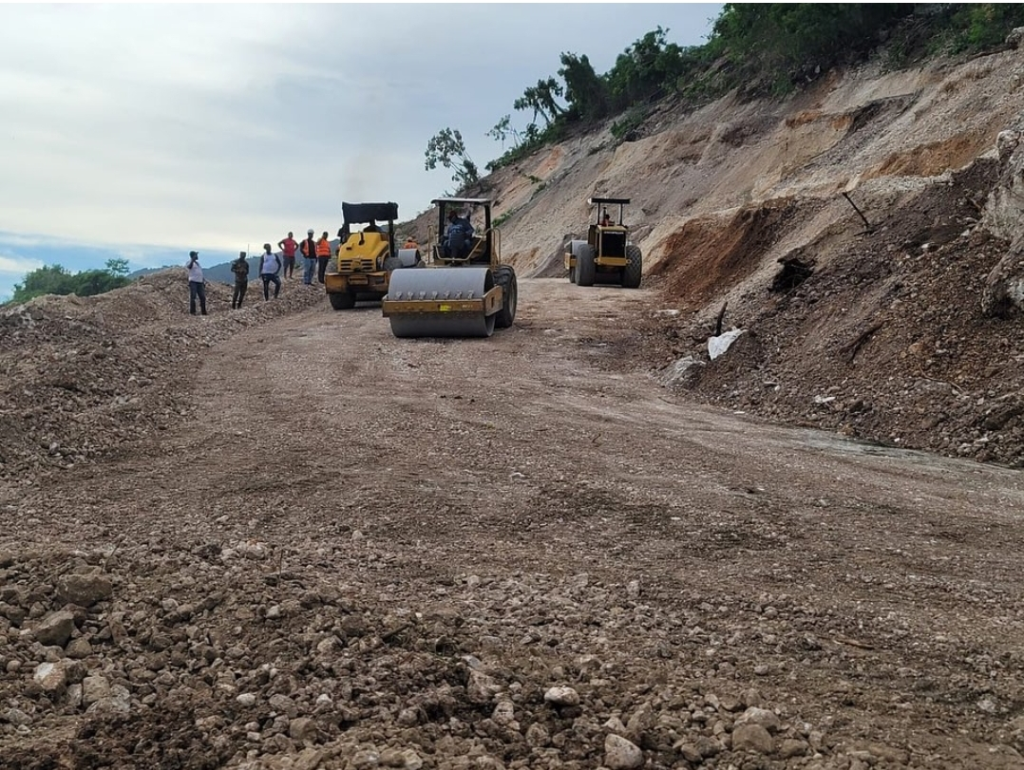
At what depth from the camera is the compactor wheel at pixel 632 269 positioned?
69.9 ft

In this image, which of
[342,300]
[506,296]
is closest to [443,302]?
[506,296]

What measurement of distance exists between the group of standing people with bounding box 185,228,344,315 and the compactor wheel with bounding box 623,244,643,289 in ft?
22.3

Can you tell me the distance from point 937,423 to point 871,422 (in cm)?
62

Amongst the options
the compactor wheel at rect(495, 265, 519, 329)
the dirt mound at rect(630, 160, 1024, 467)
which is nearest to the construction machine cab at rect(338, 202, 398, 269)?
the compactor wheel at rect(495, 265, 519, 329)

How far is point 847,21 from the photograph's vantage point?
95.4 feet

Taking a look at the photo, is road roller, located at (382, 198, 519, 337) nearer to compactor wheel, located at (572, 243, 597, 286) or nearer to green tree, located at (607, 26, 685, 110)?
compactor wheel, located at (572, 243, 597, 286)

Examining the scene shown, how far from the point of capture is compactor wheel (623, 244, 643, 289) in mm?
21295

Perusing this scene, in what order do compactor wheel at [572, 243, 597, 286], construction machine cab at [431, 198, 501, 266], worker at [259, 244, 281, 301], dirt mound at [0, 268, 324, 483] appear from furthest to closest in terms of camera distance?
compactor wheel at [572, 243, 597, 286] → worker at [259, 244, 281, 301] → construction machine cab at [431, 198, 501, 266] → dirt mound at [0, 268, 324, 483]

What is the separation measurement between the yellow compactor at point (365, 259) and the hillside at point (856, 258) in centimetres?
572

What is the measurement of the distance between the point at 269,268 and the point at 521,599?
1748 cm

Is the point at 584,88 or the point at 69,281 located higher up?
the point at 584,88

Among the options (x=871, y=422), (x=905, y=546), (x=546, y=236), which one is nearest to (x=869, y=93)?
(x=546, y=236)

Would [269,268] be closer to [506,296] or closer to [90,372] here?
[506,296]

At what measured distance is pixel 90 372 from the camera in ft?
31.8
